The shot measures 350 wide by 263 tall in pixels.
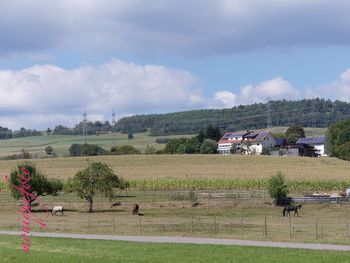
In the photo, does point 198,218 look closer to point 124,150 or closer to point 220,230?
point 220,230

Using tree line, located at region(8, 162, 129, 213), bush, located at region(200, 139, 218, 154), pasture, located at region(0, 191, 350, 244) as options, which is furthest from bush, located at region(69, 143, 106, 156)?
tree line, located at region(8, 162, 129, 213)

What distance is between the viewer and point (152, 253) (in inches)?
1195

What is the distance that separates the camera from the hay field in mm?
109000

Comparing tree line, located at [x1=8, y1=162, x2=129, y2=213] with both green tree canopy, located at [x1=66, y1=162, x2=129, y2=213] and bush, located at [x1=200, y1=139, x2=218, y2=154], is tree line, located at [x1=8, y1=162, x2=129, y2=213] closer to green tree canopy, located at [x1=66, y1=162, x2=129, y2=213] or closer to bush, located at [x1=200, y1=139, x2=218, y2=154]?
green tree canopy, located at [x1=66, y1=162, x2=129, y2=213]

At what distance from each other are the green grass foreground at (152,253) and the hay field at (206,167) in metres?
72.3

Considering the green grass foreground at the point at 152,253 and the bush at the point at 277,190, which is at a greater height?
the bush at the point at 277,190

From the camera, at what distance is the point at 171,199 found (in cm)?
7862

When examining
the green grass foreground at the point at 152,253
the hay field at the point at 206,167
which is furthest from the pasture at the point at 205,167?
the green grass foreground at the point at 152,253

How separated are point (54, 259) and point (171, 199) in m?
49.8

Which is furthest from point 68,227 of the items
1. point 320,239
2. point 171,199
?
point 171,199

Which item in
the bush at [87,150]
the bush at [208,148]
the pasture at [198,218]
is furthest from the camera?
the bush at [87,150]

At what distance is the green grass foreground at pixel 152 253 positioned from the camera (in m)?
28.4

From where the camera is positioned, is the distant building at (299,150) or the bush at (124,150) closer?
the bush at (124,150)

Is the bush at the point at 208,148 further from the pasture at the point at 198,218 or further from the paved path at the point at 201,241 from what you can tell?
the paved path at the point at 201,241
